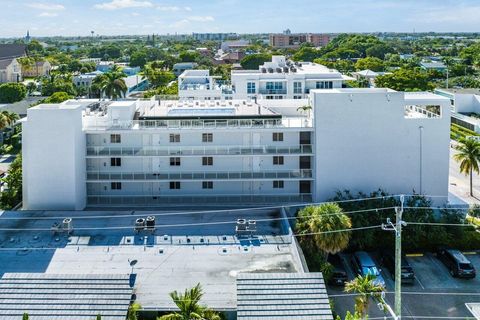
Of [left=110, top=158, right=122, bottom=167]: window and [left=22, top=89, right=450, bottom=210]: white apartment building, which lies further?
[left=110, top=158, right=122, bottom=167]: window

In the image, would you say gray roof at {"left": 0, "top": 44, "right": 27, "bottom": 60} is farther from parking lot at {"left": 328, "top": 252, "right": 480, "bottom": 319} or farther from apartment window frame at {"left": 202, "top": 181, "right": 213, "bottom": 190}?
parking lot at {"left": 328, "top": 252, "right": 480, "bottom": 319}

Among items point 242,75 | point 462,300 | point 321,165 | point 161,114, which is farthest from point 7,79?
point 462,300

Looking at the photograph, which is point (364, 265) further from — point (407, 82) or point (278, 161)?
point (407, 82)

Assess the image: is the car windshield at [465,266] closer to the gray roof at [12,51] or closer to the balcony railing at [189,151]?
the balcony railing at [189,151]

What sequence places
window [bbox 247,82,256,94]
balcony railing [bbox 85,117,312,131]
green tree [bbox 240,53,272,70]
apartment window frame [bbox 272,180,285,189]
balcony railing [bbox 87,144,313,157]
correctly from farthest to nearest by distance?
1. green tree [bbox 240,53,272,70]
2. window [bbox 247,82,256,94]
3. apartment window frame [bbox 272,180,285,189]
4. balcony railing [bbox 85,117,312,131]
5. balcony railing [bbox 87,144,313,157]

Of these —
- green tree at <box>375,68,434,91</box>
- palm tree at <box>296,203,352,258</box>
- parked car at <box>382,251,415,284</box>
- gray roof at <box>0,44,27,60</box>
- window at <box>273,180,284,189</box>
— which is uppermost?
gray roof at <box>0,44,27,60</box>

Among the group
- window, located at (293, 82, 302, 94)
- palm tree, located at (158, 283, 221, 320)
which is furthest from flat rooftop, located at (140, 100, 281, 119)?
window, located at (293, 82, 302, 94)

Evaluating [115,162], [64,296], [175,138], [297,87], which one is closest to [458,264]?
[175,138]
